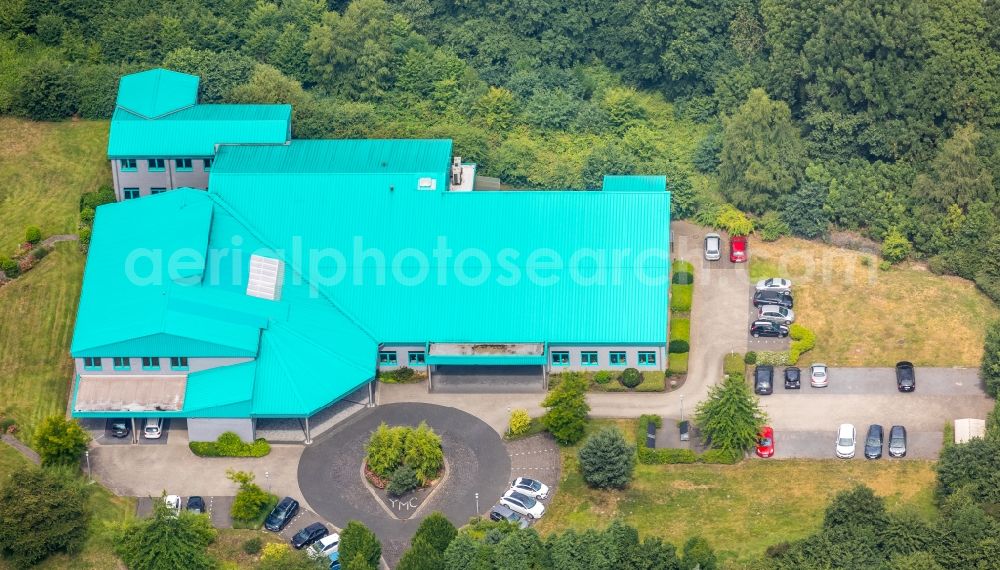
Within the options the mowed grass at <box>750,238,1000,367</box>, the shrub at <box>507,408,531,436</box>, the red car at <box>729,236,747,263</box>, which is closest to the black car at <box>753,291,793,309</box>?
the mowed grass at <box>750,238,1000,367</box>

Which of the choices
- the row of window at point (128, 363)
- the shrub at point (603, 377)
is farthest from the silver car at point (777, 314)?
the row of window at point (128, 363)

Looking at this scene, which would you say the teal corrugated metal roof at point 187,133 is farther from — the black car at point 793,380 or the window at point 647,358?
the black car at point 793,380

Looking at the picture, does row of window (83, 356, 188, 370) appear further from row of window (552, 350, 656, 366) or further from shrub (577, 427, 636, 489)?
shrub (577, 427, 636, 489)

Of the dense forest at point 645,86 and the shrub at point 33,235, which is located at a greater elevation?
the dense forest at point 645,86

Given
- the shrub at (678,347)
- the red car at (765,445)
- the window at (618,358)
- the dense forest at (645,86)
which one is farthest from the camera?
the dense forest at (645,86)

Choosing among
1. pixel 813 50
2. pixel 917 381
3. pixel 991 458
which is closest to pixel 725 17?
pixel 813 50

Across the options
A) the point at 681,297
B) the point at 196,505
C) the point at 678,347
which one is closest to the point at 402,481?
the point at 196,505

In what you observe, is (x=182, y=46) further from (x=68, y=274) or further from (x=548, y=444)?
(x=548, y=444)
